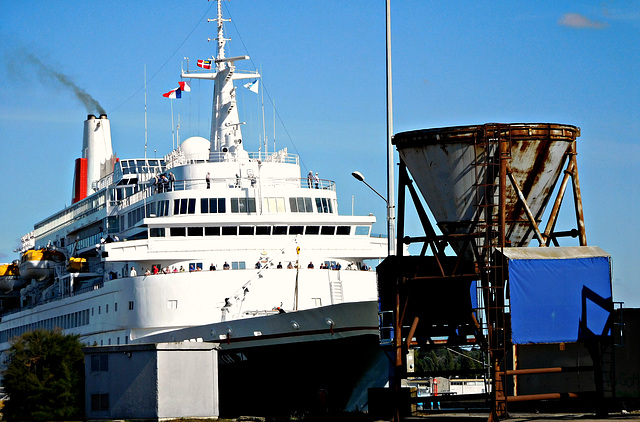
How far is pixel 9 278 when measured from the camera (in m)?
63.1

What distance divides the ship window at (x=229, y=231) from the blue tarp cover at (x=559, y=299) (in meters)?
17.3

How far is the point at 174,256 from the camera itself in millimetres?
39281

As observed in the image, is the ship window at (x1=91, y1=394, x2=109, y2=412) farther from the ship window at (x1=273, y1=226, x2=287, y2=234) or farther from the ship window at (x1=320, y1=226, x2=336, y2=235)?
the ship window at (x1=320, y1=226, x2=336, y2=235)

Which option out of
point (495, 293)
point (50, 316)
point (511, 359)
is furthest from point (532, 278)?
point (50, 316)

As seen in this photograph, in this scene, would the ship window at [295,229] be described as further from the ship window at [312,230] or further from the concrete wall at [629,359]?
the concrete wall at [629,359]

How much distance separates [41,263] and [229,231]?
2008 cm

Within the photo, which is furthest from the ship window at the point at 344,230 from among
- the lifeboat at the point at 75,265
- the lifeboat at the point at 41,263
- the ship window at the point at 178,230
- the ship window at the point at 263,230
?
the lifeboat at the point at 41,263

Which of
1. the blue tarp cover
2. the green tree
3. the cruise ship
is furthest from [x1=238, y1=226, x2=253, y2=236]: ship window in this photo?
the blue tarp cover

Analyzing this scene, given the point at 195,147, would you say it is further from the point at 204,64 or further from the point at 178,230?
the point at 178,230

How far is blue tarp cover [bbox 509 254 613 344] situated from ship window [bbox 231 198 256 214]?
17.8 metres

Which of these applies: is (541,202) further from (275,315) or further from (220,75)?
(220,75)

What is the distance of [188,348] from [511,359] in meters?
9.49

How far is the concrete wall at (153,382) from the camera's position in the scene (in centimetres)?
2921

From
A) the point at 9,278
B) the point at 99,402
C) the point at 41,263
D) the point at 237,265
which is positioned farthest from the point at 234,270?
the point at 9,278
